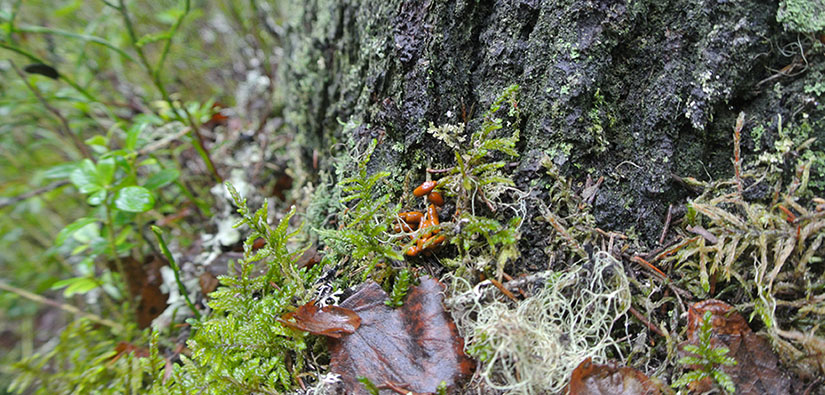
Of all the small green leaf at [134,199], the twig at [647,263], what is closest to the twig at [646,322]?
the twig at [647,263]

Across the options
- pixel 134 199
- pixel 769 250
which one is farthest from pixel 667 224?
pixel 134 199

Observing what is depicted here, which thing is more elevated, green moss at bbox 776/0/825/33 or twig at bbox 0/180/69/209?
twig at bbox 0/180/69/209

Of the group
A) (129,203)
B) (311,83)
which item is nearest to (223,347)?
(129,203)

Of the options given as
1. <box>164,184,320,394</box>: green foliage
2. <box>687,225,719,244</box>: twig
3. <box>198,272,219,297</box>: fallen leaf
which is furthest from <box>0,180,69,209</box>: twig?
<box>687,225,719,244</box>: twig

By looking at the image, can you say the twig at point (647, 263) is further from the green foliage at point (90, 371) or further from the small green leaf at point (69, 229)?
the small green leaf at point (69, 229)

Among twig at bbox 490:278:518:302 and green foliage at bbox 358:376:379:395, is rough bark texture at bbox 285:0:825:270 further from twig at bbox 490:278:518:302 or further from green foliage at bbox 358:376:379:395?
green foliage at bbox 358:376:379:395
